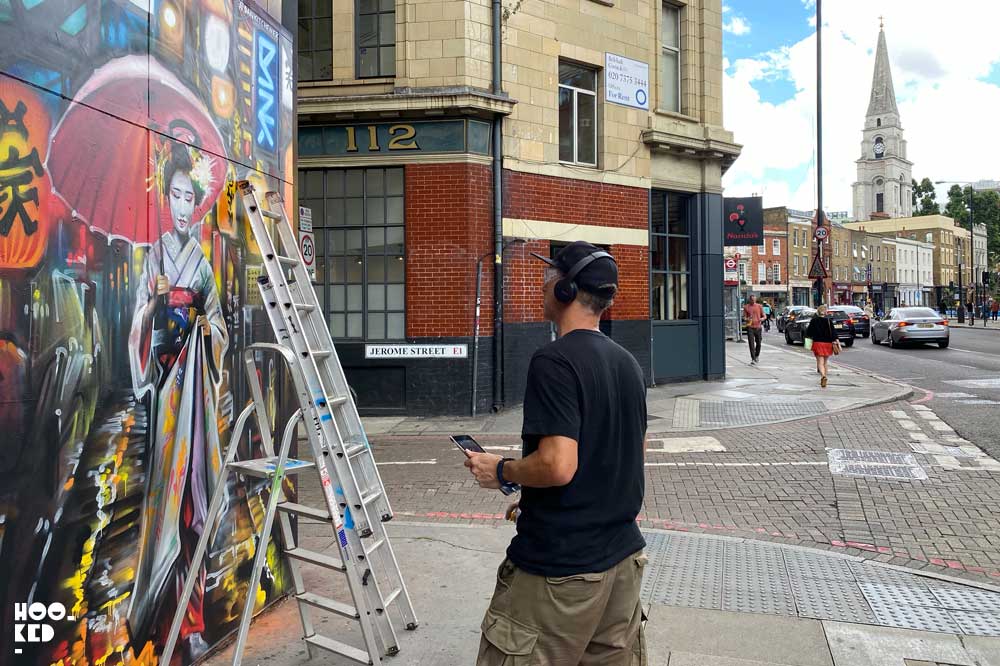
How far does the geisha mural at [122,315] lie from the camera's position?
269 cm

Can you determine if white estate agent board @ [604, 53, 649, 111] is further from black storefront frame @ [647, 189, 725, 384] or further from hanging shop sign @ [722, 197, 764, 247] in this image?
hanging shop sign @ [722, 197, 764, 247]

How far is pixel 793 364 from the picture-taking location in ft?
71.6

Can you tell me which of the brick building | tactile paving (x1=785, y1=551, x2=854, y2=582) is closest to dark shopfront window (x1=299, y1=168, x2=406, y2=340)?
the brick building

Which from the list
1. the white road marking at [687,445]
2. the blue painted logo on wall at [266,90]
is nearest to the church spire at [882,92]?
the white road marking at [687,445]

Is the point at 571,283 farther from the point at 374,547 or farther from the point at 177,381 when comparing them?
the point at 177,381

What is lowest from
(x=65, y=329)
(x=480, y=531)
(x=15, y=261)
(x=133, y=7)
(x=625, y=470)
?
(x=480, y=531)

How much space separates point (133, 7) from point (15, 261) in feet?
4.37

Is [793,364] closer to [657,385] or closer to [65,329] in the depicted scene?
[657,385]

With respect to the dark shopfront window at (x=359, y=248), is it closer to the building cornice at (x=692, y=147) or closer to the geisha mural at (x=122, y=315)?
the building cornice at (x=692, y=147)

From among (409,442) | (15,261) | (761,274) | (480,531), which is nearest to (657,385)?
(409,442)

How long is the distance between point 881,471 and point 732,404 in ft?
17.8

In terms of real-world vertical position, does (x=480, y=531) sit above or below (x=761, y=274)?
below

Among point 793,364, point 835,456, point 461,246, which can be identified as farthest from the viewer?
point 793,364

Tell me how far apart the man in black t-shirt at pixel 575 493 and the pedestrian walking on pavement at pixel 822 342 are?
14.1 meters
